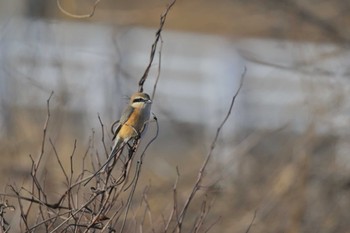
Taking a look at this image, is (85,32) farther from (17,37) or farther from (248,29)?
(248,29)

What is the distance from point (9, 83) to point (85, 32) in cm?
282

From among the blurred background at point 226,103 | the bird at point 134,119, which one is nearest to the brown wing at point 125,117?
the bird at point 134,119

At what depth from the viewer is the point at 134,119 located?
3.79m

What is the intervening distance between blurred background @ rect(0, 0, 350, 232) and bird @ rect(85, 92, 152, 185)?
5.17 ft

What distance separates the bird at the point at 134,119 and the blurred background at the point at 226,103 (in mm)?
1576

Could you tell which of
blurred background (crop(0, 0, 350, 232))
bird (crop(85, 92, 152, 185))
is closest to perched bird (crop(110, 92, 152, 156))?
bird (crop(85, 92, 152, 185))

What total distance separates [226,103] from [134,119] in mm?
6496

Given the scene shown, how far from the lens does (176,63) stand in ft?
40.3

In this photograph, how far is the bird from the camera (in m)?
3.65

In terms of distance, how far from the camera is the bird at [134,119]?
144 inches

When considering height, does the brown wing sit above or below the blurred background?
below

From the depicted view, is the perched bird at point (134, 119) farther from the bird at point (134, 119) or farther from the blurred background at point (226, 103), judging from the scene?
the blurred background at point (226, 103)

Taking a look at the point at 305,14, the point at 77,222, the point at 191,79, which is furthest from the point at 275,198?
the point at 191,79

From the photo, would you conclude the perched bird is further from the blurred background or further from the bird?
the blurred background
